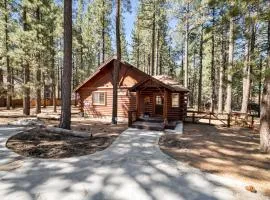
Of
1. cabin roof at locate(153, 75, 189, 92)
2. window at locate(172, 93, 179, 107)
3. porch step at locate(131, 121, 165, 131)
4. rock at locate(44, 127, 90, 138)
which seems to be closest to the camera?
rock at locate(44, 127, 90, 138)

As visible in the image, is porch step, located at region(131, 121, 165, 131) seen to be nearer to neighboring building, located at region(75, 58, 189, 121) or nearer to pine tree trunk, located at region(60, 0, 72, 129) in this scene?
neighboring building, located at region(75, 58, 189, 121)

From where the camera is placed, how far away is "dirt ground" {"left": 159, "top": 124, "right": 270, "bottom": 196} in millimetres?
6168

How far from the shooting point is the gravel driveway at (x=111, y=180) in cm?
485

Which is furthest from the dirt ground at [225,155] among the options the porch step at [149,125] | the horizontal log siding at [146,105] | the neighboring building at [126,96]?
the horizontal log siding at [146,105]

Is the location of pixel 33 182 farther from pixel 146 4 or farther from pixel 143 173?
pixel 146 4

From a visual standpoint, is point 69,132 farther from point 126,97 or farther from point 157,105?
point 157,105

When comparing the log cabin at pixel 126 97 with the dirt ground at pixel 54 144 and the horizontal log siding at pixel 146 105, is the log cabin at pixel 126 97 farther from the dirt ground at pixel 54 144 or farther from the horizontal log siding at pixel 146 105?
the dirt ground at pixel 54 144

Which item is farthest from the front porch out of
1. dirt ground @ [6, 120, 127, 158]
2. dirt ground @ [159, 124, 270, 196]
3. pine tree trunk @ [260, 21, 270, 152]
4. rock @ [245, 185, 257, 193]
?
rock @ [245, 185, 257, 193]

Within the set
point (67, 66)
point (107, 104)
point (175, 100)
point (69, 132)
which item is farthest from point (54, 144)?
point (175, 100)

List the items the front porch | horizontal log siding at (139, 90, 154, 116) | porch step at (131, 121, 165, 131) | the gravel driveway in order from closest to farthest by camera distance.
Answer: the gravel driveway → porch step at (131, 121, 165, 131) → the front porch → horizontal log siding at (139, 90, 154, 116)

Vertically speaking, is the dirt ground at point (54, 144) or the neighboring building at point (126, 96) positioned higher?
the neighboring building at point (126, 96)

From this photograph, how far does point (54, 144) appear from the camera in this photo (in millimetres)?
8930

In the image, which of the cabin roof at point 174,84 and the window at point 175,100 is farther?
the window at point 175,100

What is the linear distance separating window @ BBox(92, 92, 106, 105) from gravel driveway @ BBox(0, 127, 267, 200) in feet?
36.3
